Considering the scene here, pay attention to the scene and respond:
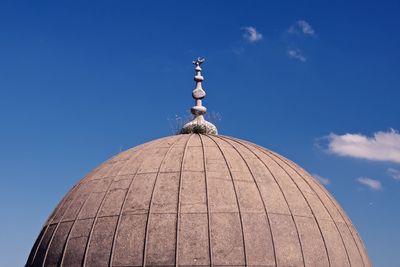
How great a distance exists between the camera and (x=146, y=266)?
2192 cm

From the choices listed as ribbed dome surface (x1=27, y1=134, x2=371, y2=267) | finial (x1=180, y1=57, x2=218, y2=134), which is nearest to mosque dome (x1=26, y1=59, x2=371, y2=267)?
ribbed dome surface (x1=27, y1=134, x2=371, y2=267)

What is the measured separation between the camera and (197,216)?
74.6ft

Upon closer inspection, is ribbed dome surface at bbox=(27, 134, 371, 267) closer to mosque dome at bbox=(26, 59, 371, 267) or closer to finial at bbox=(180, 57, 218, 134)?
mosque dome at bbox=(26, 59, 371, 267)

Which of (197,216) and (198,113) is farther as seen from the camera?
(198,113)

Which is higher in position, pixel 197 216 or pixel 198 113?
pixel 198 113

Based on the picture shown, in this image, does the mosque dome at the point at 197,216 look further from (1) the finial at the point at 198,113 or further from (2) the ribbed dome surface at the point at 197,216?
(1) the finial at the point at 198,113

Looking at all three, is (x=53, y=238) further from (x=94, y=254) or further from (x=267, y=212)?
(x=267, y=212)

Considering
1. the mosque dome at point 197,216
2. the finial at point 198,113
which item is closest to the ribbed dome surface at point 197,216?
the mosque dome at point 197,216

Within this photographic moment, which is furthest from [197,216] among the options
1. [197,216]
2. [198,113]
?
[198,113]

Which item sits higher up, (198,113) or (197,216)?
(198,113)

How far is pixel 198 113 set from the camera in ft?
102

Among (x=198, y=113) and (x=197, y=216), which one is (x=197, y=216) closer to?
(x=197, y=216)

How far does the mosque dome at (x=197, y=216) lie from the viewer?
22.3 metres

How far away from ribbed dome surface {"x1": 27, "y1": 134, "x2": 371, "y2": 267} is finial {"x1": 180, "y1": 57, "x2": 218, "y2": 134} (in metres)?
2.73
